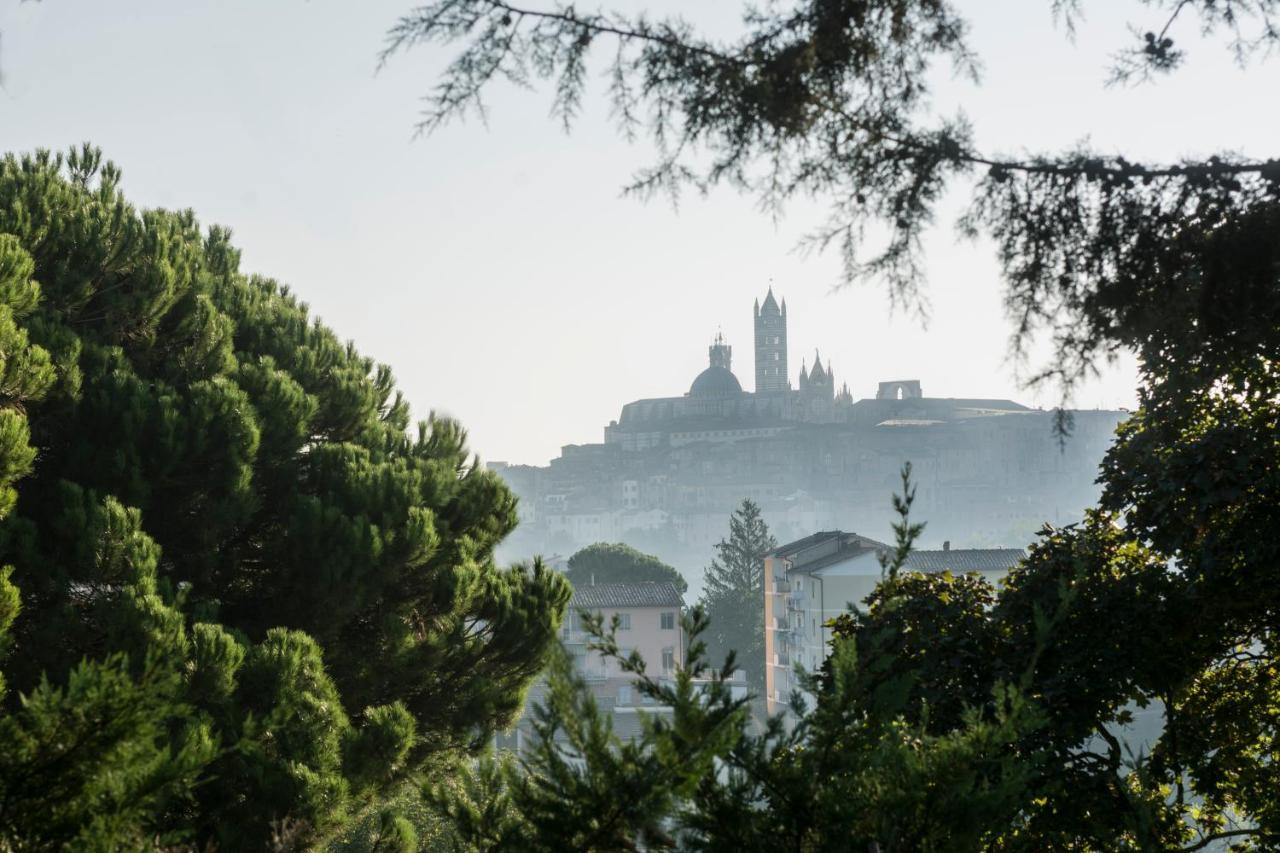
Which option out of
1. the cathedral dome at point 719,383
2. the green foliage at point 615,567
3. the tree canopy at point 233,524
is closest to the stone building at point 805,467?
the cathedral dome at point 719,383

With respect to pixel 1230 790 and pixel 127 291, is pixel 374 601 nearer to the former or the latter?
pixel 127 291

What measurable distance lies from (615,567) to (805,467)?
112 metres

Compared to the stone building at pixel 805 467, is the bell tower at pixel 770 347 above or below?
above

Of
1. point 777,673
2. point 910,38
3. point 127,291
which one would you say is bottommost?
point 777,673

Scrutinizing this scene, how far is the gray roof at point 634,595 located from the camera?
54.6 meters

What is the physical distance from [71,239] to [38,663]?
3773 millimetres

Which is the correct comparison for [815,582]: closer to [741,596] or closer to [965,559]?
[965,559]

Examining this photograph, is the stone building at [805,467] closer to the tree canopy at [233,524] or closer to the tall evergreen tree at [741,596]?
the tall evergreen tree at [741,596]

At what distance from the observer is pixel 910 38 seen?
448cm

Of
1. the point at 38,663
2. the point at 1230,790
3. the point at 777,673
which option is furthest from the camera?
the point at 777,673

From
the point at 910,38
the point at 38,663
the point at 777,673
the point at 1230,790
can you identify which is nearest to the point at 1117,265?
the point at 910,38

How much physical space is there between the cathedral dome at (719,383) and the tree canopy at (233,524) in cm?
16539

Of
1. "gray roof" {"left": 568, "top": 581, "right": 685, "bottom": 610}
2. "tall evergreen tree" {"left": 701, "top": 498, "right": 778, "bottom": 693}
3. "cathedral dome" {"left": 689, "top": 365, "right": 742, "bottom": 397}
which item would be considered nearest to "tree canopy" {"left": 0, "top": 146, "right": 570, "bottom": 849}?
"gray roof" {"left": 568, "top": 581, "right": 685, "bottom": 610}

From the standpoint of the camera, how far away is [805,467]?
175625mm
